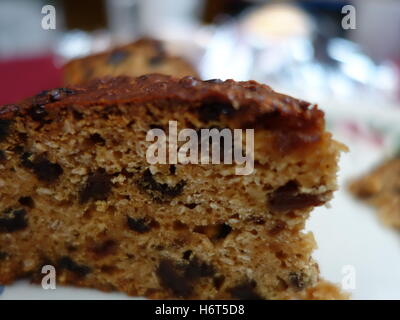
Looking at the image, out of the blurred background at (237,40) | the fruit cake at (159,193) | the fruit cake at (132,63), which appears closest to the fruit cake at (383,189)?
the fruit cake at (159,193)

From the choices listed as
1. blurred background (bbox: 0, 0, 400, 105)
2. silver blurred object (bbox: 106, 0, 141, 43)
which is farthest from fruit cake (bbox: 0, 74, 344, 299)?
silver blurred object (bbox: 106, 0, 141, 43)

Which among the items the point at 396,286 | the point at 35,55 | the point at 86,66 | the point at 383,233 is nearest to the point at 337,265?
the point at 396,286

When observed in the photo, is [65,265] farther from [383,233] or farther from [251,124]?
[383,233]

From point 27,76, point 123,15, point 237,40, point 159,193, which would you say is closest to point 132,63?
point 27,76

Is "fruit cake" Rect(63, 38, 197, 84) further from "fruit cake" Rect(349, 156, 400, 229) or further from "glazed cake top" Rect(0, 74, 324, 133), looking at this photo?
"glazed cake top" Rect(0, 74, 324, 133)

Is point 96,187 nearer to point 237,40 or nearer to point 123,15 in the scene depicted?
point 237,40
